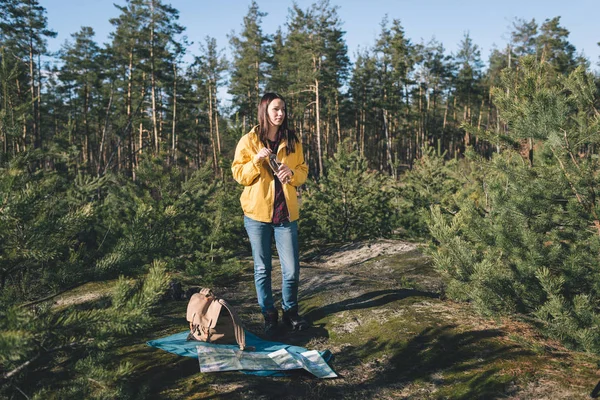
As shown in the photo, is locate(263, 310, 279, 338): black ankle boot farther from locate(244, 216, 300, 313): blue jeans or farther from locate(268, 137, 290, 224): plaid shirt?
locate(268, 137, 290, 224): plaid shirt

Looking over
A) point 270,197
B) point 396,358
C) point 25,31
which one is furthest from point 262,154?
point 25,31

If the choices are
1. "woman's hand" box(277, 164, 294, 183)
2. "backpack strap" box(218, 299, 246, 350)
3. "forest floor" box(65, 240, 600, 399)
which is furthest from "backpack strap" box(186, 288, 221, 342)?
"woman's hand" box(277, 164, 294, 183)

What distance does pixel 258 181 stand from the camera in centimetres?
384

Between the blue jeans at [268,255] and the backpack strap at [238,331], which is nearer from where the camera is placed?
the backpack strap at [238,331]

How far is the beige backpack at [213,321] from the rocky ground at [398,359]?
34 centimetres

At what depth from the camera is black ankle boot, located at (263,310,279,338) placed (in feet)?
12.8

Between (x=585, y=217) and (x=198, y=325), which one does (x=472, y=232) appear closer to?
(x=585, y=217)

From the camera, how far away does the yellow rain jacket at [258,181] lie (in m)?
Answer: 3.80

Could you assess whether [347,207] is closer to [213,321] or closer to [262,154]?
[262,154]

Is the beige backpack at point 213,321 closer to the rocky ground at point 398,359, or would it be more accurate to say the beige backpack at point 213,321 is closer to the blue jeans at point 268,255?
the rocky ground at point 398,359

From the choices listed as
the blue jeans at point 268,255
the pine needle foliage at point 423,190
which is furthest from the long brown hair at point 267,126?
the pine needle foliage at point 423,190

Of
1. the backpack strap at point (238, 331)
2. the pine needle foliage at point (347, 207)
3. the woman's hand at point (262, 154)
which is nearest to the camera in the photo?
the backpack strap at point (238, 331)

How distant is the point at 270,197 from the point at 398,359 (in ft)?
5.52

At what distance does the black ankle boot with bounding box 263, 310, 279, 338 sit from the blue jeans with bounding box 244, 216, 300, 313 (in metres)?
0.04
